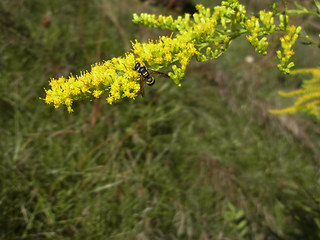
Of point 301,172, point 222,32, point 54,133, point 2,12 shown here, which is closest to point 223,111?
point 301,172

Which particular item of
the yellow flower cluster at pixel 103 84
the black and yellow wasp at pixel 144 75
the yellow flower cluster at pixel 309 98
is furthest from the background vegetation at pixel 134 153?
the black and yellow wasp at pixel 144 75

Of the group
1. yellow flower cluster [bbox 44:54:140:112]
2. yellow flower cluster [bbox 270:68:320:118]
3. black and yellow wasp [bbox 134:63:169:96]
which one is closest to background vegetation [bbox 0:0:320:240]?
yellow flower cluster [bbox 270:68:320:118]

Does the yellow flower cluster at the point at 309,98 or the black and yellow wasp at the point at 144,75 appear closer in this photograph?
the black and yellow wasp at the point at 144,75

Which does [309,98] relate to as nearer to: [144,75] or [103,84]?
[144,75]

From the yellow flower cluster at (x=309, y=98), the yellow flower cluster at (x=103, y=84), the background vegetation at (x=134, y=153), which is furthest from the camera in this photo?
the yellow flower cluster at (x=309, y=98)

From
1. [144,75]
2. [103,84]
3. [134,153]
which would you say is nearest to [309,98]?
[134,153]

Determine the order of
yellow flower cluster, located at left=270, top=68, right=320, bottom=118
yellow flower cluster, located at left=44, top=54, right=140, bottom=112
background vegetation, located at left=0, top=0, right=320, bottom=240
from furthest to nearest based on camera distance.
A: yellow flower cluster, located at left=270, top=68, right=320, bottom=118 → background vegetation, located at left=0, top=0, right=320, bottom=240 → yellow flower cluster, located at left=44, top=54, right=140, bottom=112

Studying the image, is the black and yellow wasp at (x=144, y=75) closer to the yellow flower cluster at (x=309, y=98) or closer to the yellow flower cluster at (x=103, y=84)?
the yellow flower cluster at (x=103, y=84)

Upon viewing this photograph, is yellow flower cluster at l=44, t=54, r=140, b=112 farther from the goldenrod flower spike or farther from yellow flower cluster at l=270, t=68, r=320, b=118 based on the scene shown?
yellow flower cluster at l=270, t=68, r=320, b=118

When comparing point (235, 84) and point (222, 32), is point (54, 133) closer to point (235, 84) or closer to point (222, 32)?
point (222, 32)
